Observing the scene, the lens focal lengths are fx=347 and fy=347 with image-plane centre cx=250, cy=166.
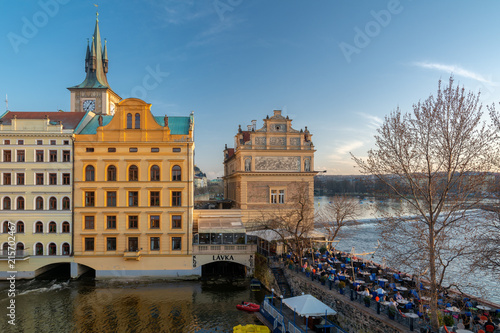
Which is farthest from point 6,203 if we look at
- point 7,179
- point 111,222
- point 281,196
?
point 281,196

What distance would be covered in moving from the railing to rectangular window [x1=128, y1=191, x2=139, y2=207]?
7339 mm

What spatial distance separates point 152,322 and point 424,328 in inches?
702

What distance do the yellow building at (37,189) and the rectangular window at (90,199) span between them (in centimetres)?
165

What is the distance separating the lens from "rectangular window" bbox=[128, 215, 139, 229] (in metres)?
34.8

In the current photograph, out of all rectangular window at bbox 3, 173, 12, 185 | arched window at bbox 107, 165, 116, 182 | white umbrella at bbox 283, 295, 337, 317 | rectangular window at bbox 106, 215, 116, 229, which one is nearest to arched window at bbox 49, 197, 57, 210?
rectangular window at bbox 3, 173, 12, 185

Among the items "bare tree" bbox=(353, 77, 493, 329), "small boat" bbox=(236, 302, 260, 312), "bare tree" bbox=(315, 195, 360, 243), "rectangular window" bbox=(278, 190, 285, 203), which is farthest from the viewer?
"rectangular window" bbox=(278, 190, 285, 203)

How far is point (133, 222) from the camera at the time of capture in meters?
34.9

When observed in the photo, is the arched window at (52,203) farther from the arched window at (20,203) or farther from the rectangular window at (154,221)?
the rectangular window at (154,221)

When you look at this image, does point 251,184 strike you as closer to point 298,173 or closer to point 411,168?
point 298,173

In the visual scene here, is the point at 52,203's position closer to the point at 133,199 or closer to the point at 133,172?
the point at 133,199

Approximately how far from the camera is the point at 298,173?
1614 inches

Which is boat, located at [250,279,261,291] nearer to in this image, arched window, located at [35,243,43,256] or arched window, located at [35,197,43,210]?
arched window, located at [35,243,43,256]

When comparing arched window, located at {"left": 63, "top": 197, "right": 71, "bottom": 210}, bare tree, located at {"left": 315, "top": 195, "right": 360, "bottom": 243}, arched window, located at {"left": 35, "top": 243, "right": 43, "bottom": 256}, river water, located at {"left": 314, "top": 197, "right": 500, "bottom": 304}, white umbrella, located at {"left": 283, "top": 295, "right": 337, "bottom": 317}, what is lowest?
river water, located at {"left": 314, "top": 197, "right": 500, "bottom": 304}

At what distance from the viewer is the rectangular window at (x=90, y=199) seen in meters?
34.8
